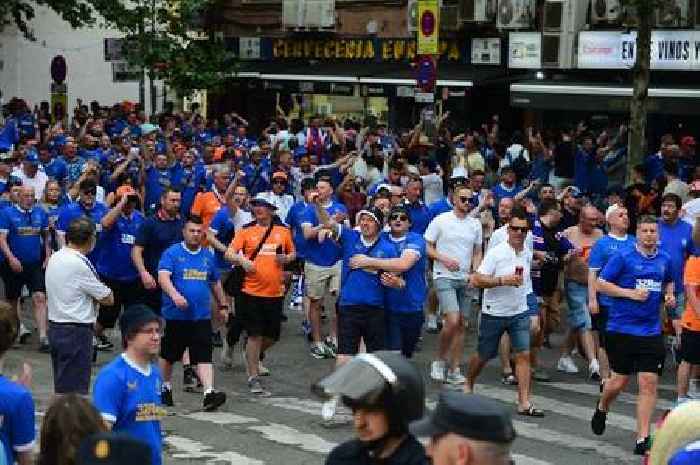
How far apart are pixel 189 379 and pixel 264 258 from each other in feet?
4.20

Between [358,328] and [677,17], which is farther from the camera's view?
[677,17]

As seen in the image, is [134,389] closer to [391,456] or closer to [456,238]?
[391,456]

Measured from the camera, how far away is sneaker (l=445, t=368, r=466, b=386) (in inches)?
538

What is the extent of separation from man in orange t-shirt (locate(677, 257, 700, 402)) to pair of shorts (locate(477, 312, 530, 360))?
131 cm

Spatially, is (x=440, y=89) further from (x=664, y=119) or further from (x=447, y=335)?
(x=447, y=335)

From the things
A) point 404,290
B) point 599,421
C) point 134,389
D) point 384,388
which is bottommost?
point 599,421

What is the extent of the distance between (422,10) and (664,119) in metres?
6.60

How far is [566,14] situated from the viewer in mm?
29188

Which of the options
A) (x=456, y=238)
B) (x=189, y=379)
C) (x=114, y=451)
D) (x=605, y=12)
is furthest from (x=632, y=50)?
(x=114, y=451)

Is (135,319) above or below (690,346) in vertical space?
Answer: above

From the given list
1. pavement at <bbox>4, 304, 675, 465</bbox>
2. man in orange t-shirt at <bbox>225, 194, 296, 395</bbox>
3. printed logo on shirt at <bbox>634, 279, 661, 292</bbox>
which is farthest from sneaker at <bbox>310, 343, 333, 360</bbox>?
printed logo on shirt at <bbox>634, 279, 661, 292</bbox>

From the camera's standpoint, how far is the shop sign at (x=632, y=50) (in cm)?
2667

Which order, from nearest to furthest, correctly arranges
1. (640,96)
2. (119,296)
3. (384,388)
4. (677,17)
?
(384,388), (119,296), (640,96), (677,17)

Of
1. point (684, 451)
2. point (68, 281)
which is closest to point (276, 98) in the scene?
point (68, 281)
